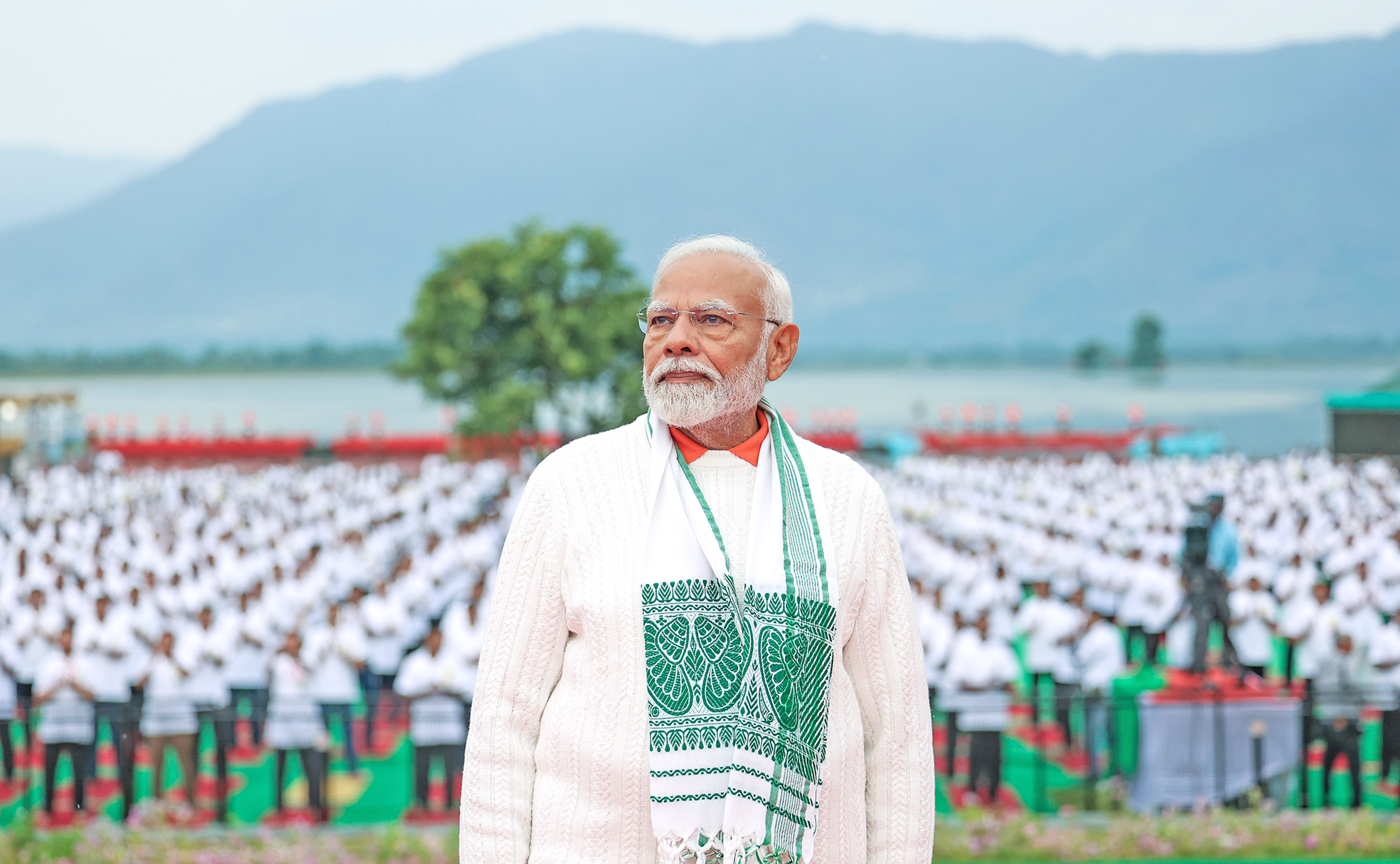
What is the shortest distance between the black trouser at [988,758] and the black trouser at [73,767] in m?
5.91

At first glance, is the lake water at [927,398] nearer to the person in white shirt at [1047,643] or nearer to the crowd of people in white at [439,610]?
the crowd of people in white at [439,610]

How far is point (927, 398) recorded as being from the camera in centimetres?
14600

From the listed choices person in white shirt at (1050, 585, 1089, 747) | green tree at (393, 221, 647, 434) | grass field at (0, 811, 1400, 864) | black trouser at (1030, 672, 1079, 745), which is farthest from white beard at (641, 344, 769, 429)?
green tree at (393, 221, 647, 434)

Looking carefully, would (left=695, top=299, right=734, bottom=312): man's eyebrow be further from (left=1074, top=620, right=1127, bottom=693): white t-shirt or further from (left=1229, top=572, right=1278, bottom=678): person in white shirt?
(left=1229, top=572, right=1278, bottom=678): person in white shirt

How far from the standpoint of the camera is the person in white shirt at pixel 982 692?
8.34 metres

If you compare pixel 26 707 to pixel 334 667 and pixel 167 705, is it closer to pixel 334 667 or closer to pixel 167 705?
pixel 167 705

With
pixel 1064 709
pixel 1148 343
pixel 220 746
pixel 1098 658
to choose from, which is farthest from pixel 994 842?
pixel 1148 343

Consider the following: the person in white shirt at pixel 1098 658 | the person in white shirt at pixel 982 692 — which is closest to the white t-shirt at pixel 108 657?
the person in white shirt at pixel 982 692

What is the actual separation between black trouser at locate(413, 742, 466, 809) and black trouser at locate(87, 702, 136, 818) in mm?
1762

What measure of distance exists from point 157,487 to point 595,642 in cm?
2549

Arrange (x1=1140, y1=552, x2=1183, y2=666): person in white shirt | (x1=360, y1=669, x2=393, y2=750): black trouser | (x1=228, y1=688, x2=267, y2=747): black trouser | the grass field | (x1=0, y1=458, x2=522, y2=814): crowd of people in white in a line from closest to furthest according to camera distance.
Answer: the grass field, (x1=0, y1=458, x2=522, y2=814): crowd of people in white, (x1=228, y1=688, x2=267, y2=747): black trouser, (x1=360, y1=669, x2=393, y2=750): black trouser, (x1=1140, y1=552, x2=1183, y2=666): person in white shirt

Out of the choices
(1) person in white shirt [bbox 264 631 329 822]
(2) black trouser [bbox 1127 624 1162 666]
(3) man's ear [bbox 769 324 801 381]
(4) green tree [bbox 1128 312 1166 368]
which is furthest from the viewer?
(4) green tree [bbox 1128 312 1166 368]

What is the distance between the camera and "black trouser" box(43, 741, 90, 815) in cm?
822

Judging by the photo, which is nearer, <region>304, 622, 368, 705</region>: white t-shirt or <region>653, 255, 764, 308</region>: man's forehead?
<region>653, 255, 764, 308</region>: man's forehead
